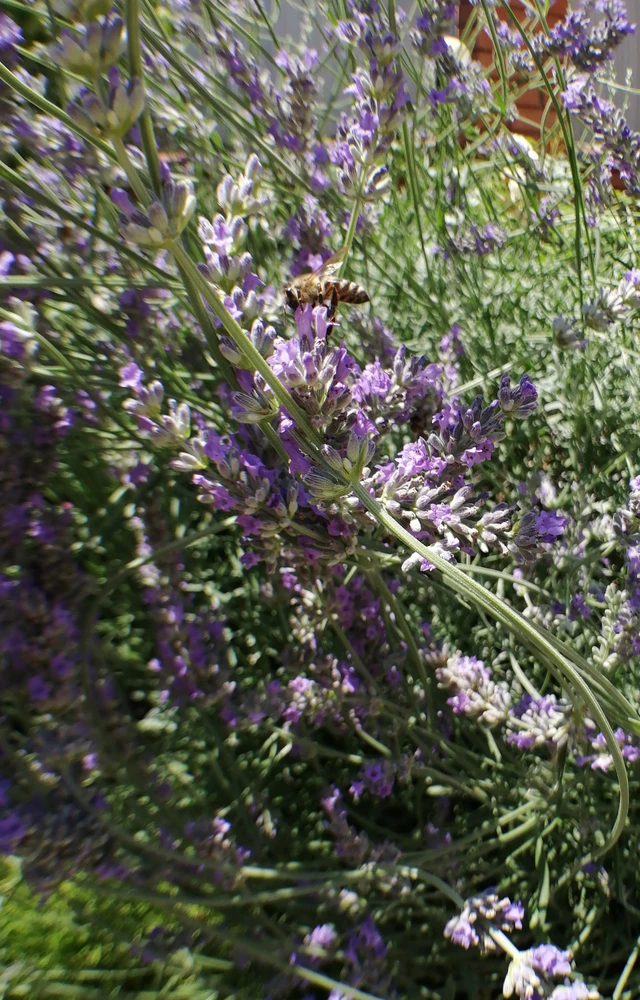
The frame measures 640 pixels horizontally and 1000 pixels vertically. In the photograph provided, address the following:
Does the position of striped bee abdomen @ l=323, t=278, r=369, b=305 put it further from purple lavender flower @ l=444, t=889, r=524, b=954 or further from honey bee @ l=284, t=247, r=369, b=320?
purple lavender flower @ l=444, t=889, r=524, b=954

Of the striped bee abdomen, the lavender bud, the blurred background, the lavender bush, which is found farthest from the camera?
the blurred background

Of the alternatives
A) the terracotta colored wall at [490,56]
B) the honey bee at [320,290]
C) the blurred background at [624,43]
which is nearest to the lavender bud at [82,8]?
the honey bee at [320,290]

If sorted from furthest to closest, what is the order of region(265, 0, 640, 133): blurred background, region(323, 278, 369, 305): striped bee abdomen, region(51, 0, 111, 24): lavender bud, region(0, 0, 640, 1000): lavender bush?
region(265, 0, 640, 133): blurred background → region(323, 278, 369, 305): striped bee abdomen → region(0, 0, 640, 1000): lavender bush → region(51, 0, 111, 24): lavender bud

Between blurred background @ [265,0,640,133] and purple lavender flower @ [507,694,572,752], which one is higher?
blurred background @ [265,0,640,133]

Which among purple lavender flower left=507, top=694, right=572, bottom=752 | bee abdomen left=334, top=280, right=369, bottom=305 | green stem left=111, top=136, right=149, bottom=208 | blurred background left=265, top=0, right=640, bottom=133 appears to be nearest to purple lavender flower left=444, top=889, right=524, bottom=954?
purple lavender flower left=507, top=694, right=572, bottom=752

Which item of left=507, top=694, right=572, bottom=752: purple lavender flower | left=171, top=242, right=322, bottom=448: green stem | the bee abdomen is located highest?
the bee abdomen

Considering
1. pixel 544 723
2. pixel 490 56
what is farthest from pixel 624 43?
pixel 544 723

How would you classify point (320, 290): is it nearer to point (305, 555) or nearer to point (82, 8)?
point (305, 555)

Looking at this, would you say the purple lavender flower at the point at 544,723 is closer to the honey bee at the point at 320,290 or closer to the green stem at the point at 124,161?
the honey bee at the point at 320,290

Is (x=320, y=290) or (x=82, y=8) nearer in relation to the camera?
(x=82, y=8)
